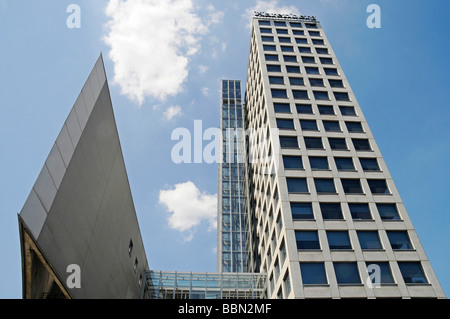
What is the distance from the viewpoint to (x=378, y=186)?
32.6 metres

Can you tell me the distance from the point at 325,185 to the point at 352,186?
2.77 m

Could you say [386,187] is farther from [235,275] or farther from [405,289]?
[235,275]

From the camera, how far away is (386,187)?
32.6 metres

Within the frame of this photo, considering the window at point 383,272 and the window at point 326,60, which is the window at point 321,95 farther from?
the window at point 383,272

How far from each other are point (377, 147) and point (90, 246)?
99.8ft

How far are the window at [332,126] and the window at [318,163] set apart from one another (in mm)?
4768

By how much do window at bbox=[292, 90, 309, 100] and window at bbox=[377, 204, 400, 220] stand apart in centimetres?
1650

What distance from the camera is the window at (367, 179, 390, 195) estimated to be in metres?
32.2

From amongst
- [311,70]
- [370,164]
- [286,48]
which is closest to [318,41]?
[286,48]

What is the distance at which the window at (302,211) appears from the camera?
1163 inches

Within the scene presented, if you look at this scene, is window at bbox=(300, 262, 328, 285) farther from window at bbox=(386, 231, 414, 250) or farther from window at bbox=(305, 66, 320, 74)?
window at bbox=(305, 66, 320, 74)

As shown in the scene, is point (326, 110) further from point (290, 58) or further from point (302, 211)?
point (302, 211)

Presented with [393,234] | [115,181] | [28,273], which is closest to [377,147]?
[393,234]

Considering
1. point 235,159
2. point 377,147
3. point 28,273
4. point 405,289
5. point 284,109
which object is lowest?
point 28,273
